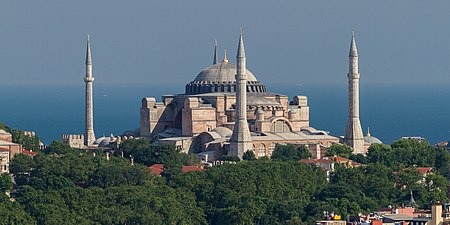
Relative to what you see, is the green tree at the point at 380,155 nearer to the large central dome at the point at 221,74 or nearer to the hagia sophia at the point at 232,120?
the hagia sophia at the point at 232,120

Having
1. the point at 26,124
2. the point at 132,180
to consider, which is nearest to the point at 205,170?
the point at 132,180

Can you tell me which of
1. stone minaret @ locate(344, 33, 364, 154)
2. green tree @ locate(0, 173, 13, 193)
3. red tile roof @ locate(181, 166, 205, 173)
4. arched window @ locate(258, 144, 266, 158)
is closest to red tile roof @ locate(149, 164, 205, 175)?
red tile roof @ locate(181, 166, 205, 173)

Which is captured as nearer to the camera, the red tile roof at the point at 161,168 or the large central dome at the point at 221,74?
the red tile roof at the point at 161,168

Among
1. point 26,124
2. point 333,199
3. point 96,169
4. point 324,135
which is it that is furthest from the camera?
point 26,124

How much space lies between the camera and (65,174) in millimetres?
75562

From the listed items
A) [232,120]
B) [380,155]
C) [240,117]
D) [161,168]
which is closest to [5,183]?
[161,168]

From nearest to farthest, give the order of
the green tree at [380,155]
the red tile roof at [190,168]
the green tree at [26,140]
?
the red tile roof at [190,168] < the green tree at [26,140] < the green tree at [380,155]

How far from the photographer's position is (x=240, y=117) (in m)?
91.6

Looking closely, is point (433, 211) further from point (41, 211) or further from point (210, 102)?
point (210, 102)

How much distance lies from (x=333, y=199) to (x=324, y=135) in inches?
980

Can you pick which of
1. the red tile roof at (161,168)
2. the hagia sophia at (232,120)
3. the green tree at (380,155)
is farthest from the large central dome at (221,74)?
the red tile roof at (161,168)

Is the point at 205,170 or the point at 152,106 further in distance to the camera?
the point at 152,106

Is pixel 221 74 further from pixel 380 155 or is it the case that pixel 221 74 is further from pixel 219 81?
pixel 380 155

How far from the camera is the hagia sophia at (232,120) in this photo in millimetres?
92188
